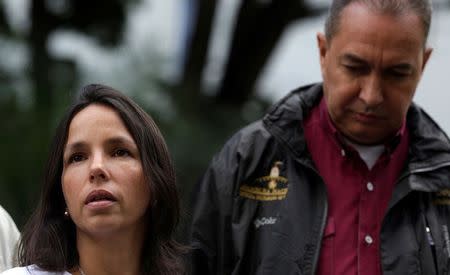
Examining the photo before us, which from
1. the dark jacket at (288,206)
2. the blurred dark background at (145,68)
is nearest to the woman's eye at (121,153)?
the dark jacket at (288,206)

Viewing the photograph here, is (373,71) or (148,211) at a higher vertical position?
(373,71)

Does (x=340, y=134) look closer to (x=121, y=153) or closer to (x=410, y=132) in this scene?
(x=410, y=132)

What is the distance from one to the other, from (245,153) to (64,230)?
88cm

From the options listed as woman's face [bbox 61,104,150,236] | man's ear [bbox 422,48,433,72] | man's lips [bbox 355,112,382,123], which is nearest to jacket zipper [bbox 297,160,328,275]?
man's lips [bbox 355,112,382,123]

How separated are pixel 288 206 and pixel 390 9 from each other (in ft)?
2.35

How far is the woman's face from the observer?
3189 mm

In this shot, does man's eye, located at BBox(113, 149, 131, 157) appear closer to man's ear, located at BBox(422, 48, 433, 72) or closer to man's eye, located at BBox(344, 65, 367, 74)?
man's eye, located at BBox(344, 65, 367, 74)

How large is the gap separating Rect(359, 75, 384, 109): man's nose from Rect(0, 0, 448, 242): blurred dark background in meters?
2.42

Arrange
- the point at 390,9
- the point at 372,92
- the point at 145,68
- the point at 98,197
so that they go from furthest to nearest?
1. the point at 145,68
2. the point at 390,9
3. the point at 372,92
4. the point at 98,197

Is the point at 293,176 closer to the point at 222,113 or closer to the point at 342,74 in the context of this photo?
the point at 342,74

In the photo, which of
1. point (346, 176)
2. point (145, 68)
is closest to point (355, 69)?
point (346, 176)

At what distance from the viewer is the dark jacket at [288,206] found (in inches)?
152

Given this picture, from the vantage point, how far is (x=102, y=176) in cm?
320

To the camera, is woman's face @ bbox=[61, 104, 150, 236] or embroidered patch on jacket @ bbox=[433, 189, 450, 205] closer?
woman's face @ bbox=[61, 104, 150, 236]
